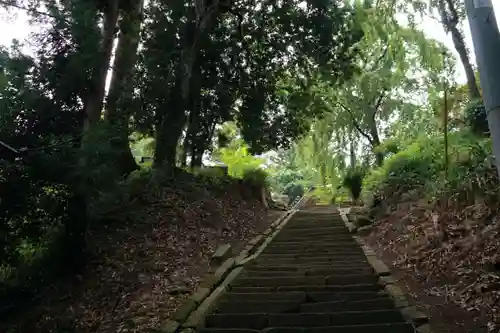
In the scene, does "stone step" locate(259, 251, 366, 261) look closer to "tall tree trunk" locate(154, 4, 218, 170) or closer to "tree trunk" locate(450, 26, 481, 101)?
"tall tree trunk" locate(154, 4, 218, 170)

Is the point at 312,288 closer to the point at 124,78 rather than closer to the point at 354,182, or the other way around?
the point at 124,78

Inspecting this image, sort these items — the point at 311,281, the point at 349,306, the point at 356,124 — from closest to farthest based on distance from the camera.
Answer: the point at 349,306
the point at 311,281
the point at 356,124

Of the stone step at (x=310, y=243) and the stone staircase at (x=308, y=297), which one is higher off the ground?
the stone step at (x=310, y=243)

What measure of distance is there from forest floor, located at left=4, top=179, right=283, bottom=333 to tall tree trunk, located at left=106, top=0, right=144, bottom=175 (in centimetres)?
129

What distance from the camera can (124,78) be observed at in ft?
30.4

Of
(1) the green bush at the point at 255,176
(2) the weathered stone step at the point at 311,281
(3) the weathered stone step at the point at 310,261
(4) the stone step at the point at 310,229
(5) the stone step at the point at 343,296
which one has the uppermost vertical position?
(1) the green bush at the point at 255,176

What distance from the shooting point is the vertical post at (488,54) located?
2.69 meters

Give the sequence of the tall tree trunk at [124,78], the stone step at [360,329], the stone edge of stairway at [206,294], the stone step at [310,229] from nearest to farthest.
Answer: the stone step at [360,329]
the stone edge of stairway at [206,294]
the tall tree trunk at [124,78]
the stone step at [310,229]

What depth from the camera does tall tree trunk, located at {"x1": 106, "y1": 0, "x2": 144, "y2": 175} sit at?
807 cm

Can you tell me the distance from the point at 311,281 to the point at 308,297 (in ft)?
2.64

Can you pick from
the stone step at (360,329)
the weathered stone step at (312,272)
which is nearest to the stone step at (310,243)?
the weathered stone step at (312,272)

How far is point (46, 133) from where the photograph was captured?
6.76 m

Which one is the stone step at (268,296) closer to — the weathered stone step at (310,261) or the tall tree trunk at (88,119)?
the weathered stone step at (310,261)

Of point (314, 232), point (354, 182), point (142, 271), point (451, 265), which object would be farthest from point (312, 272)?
point (354, 182)
